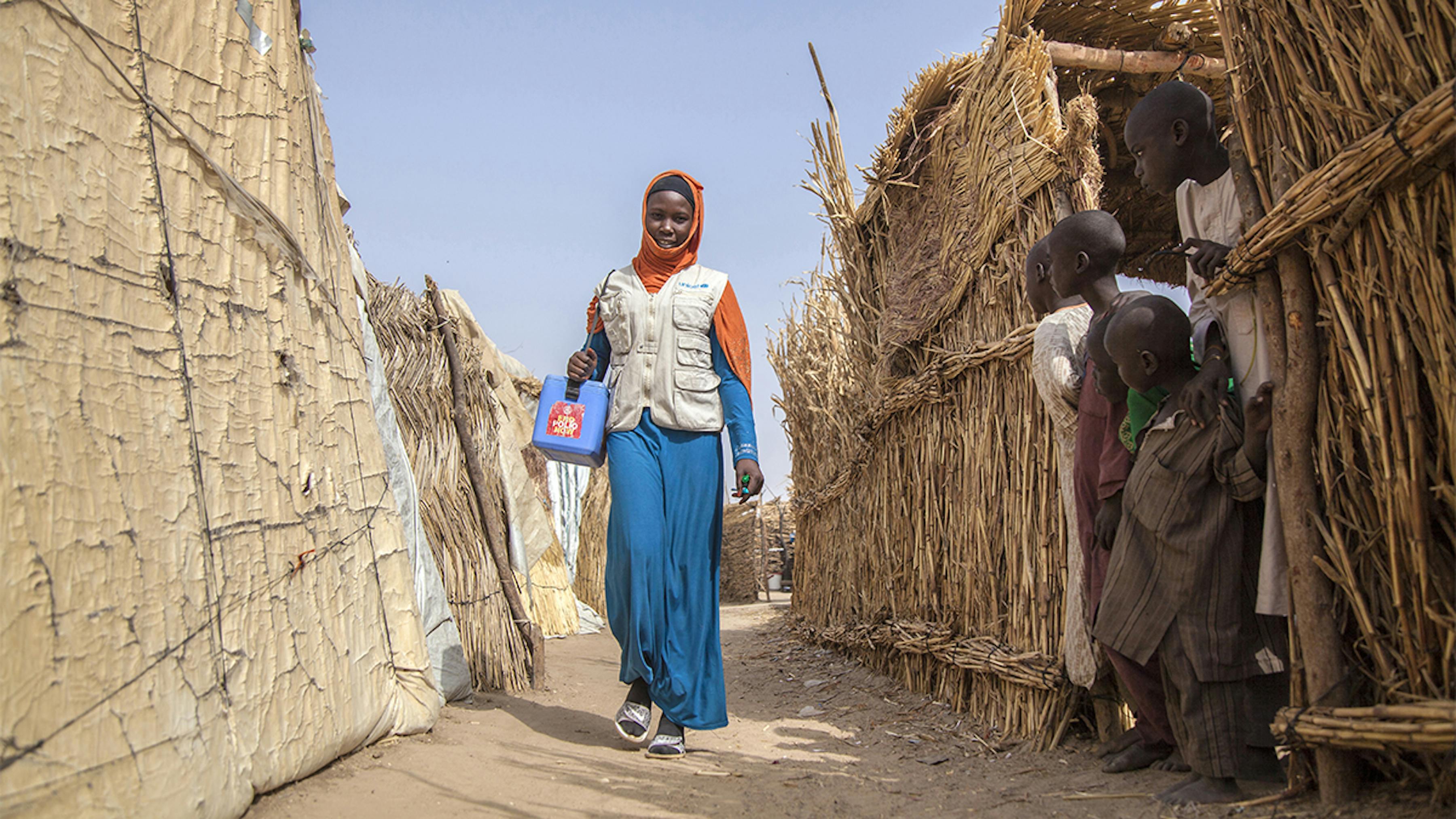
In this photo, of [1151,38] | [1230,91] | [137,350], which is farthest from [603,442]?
[1151,38]

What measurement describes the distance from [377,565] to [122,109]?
132 cm

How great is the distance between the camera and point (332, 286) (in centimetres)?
288

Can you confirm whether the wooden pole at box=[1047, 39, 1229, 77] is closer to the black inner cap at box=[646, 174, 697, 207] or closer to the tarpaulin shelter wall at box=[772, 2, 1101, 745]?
the tarpaulin shelter wall at box=[772, 2, 1101, 745]

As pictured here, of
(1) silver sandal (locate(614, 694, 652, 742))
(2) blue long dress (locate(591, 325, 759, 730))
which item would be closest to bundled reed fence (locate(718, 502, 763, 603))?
(2) blue long dress (locate(591, 325, 759, 730))

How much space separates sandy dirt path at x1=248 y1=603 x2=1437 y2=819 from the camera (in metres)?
2.21

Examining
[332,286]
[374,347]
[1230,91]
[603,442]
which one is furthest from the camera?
[374,347]

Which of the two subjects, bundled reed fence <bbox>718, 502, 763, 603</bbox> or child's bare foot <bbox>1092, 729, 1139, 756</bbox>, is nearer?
child's bare foot <bbox>1092, 729, 1139, 756</bbox>

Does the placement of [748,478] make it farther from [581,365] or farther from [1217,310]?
[1217,310]

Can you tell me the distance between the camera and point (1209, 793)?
2143mm

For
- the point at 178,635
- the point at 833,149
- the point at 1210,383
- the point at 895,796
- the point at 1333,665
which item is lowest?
the point at 895,796

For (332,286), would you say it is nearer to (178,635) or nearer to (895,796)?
(178,635)

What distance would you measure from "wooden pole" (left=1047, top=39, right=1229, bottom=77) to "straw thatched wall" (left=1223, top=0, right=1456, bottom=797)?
2158mm

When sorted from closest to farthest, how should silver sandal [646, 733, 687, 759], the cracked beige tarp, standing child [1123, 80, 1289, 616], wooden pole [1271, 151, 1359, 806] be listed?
the cracked beige tarp, wooden pole [1271, 151, 1359, 806], standing child [1123, 80, 1289, 616], silver sandal [646, 733, 687, 759]

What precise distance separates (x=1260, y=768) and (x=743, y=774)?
141 centimetres
